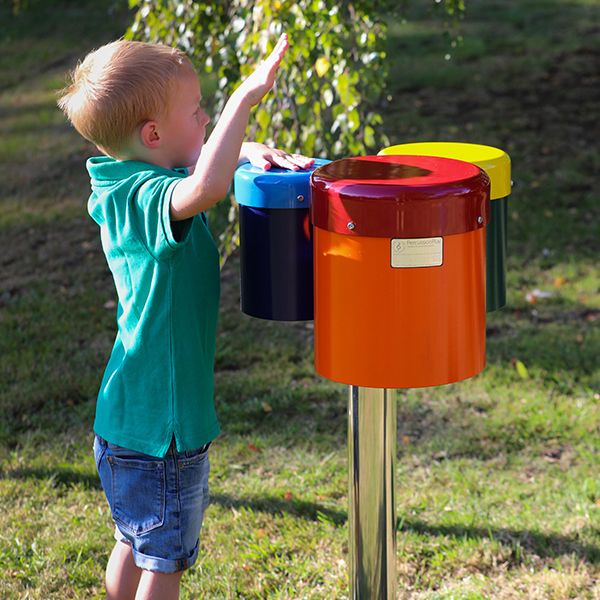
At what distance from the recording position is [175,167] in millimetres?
2307

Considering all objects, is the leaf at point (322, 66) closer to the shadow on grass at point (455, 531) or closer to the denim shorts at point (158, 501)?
the shadow on grass at point (455, 531)

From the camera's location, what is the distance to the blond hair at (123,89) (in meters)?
2.16

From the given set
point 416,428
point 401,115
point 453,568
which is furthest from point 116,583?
point 401,115

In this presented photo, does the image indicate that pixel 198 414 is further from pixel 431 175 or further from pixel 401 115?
pixel 401 115

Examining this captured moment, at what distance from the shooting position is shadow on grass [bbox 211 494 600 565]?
10.4 feet

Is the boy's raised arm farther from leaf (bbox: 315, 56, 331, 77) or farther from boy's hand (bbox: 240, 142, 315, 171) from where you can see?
leaf (bbox: 315, 56, 331, 77)

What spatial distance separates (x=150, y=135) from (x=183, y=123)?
73 mm

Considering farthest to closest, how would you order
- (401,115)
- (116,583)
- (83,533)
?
(401,115), (83,533), (116,583)

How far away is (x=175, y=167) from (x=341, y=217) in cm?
46

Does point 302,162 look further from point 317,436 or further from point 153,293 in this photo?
point 317,436

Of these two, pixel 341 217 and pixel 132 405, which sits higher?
pixel 341 217

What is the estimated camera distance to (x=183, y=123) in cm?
223

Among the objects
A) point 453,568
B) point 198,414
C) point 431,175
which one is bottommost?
point 453,568

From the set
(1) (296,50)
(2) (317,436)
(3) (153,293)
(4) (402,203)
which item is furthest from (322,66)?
(4) (402,203)
